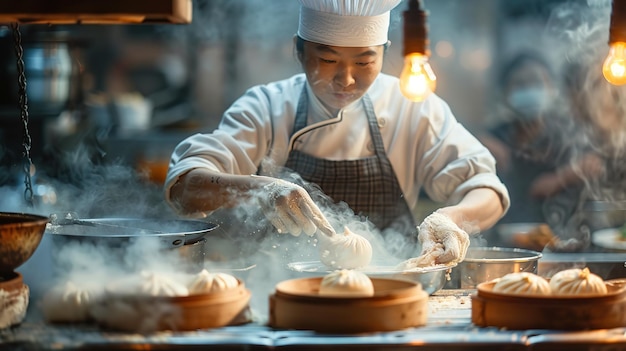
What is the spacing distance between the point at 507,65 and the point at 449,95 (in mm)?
617

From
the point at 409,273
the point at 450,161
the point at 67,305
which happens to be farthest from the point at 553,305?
the point at 450,161

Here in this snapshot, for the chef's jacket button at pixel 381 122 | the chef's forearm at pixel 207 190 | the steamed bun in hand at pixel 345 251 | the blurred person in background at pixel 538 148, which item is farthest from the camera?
the blurred person in background at pixel 538 148

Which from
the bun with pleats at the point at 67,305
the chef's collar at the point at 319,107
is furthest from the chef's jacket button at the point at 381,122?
the bun with pleats at the point at 67,305

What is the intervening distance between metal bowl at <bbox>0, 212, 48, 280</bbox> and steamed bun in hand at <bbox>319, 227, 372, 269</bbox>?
0.99 metres

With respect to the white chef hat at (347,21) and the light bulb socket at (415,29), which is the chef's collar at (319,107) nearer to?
the white chef hat at (347,21)

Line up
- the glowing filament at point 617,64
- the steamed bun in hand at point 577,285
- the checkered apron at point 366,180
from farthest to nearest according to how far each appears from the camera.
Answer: the checkered apron at point 366,180 < the glowing filament at point 617,64 < the steamed bun in hand at point 577,285

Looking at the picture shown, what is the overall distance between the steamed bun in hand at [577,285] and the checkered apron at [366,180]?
1353mm

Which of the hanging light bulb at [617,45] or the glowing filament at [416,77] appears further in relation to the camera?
the glowing filament at [416,77]

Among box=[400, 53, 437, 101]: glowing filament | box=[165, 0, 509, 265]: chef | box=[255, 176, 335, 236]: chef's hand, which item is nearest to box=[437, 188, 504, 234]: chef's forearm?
box=[165, 0, 509, 265]: chef

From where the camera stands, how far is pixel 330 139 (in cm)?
374

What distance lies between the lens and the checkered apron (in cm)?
366

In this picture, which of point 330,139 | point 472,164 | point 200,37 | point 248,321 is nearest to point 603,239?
point 472,164

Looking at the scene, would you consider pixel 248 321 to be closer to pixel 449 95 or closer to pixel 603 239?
pixel 603 239

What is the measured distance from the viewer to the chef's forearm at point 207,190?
3.10 metres
